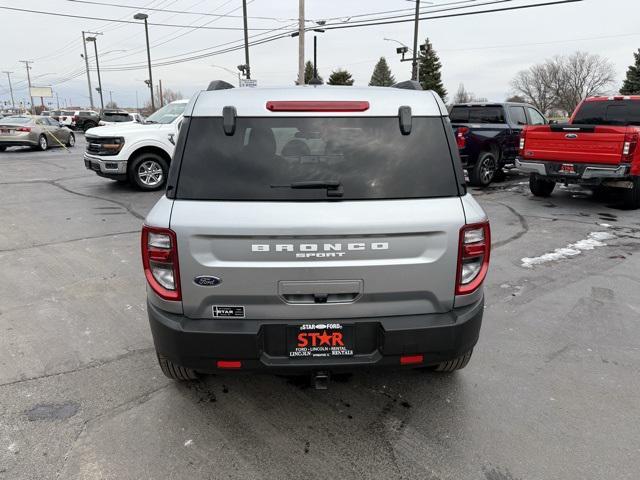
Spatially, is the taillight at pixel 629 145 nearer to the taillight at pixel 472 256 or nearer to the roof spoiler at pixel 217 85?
the taillight at pixel 472 256

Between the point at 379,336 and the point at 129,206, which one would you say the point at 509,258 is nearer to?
the point at 379,336

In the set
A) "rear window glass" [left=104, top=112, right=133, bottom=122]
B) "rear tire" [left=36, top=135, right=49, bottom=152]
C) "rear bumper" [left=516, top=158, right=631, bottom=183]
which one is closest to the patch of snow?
"rear bumper" [left=516, top=158, right=631, bottom=183]

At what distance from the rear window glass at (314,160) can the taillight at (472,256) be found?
25cm

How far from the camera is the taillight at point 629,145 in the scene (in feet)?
26.6

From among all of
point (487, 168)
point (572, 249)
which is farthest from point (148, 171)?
point (572, 249)

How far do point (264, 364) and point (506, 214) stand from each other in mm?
7406

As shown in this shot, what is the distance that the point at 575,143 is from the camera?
8680mm

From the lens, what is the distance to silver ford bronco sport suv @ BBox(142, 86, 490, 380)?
2.34m

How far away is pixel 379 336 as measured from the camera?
2.45 meters

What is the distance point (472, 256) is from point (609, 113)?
31.4 feet

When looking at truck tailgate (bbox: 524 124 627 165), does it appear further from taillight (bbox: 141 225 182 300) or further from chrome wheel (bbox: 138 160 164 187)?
taillight (bbox: 141 225 182 300)

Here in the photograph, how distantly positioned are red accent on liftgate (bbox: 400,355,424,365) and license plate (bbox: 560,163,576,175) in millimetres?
7752

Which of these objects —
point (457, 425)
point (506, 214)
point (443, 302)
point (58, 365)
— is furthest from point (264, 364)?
point (506, 214)

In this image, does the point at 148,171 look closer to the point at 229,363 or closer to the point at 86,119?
the point at 229,363
